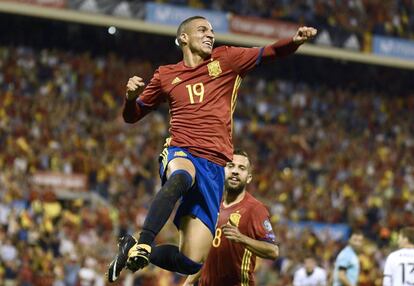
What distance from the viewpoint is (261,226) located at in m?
8.02

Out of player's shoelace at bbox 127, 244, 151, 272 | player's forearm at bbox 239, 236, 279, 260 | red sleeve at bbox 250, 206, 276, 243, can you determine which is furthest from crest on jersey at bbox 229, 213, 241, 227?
player's shoelace at bbox 127, 244, 151, 272

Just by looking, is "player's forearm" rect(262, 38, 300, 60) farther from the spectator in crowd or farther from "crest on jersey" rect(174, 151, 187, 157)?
the spectator in crowd

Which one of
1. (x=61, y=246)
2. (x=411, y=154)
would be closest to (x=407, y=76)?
(x=411, y=154)

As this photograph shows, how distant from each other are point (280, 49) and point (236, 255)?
85.9 inches

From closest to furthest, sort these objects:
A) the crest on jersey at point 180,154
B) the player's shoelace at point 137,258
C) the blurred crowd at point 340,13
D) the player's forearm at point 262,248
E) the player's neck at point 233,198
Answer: the player's shoelace at point 137,258, the crest on jersey at point 180,154, the player's forearm at point 262,248, the player's neck at point 233,198, the blurred crowd at point 340,13

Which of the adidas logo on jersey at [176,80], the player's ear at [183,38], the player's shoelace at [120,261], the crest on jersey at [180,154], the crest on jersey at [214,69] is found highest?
the player's ear at [183,38]

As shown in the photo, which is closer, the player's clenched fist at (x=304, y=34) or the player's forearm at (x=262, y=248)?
the player's clenched fist at (x=304, y=34)

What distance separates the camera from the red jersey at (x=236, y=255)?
8102 millimetres

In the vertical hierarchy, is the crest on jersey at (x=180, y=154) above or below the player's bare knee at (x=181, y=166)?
above

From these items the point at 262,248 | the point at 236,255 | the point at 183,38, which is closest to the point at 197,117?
the point at 183,38

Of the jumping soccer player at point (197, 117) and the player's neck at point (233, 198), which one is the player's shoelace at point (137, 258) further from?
the player's neck at point (233, 198)

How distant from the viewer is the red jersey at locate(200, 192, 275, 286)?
8.10 meters

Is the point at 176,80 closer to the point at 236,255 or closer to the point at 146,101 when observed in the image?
the point at 146,101

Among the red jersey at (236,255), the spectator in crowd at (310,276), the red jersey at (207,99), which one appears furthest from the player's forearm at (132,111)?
the spectator in crowd at (310,276)
